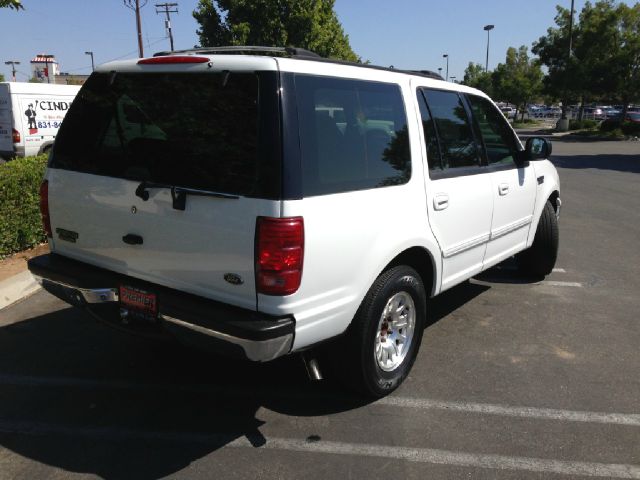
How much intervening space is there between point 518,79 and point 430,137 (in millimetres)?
48521

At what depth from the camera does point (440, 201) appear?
12.2 ft

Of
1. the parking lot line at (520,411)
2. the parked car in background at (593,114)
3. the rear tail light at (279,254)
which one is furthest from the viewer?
the parked car in background at (593,114)

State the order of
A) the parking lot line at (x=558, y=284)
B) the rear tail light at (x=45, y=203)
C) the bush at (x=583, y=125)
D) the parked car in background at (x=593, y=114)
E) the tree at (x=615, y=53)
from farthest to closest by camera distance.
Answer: the parked car in background at (x=593, y=114) → the bush at (x=583, y=125) → the tree at (x=615, y=53) → the parking lot line at (x=558, y=284) → the rear tail light at (x=45, y=203)

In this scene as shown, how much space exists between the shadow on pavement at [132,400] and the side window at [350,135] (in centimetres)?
136

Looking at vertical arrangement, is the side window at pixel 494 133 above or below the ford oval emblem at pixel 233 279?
above

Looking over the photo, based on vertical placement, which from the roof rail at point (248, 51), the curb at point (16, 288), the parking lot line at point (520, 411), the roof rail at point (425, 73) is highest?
the roof rail at point (248, 51)

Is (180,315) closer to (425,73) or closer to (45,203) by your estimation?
(45,203)

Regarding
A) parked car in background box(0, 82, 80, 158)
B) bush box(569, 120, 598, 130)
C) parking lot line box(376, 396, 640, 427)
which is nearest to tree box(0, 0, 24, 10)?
parking lot line box(376, 396, 640, 427)

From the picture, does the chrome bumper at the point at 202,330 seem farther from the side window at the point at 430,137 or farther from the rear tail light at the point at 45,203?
the side window at the point at 430,137

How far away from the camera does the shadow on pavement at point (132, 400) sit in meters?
3.00

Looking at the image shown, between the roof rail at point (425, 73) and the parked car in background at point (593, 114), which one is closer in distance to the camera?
the roof rail at point (425, 73)

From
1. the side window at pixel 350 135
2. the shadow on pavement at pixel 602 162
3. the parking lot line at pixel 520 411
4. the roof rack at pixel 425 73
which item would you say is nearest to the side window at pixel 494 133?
the roof rack at pixel 425 73

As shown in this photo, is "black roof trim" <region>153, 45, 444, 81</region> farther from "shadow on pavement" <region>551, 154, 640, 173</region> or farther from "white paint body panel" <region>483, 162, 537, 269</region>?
"shadow on pavement" <region>551, 154, 640, 173</region>

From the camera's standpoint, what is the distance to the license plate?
120 inches
